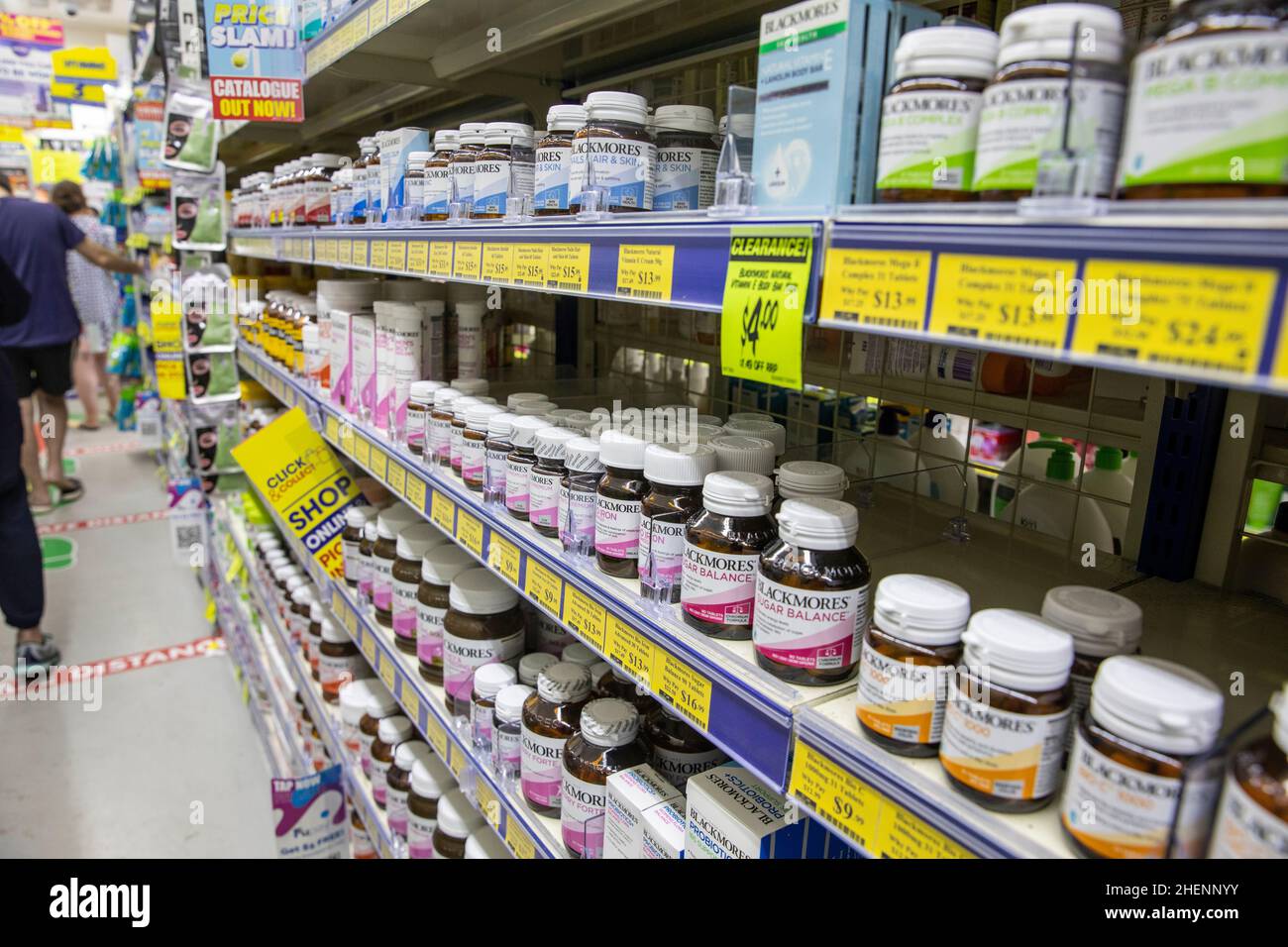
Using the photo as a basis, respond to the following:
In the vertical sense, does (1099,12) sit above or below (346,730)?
above

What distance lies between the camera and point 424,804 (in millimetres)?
1650

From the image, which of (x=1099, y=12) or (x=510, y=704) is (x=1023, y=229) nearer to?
(x=1099, y=12)

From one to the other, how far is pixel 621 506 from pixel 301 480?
1.45 meters

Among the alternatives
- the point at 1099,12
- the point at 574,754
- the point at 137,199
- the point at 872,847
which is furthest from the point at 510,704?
the point at 137,199

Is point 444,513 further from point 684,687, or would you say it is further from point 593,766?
point 684,687

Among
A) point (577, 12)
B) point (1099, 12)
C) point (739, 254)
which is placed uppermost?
point (577, 12)

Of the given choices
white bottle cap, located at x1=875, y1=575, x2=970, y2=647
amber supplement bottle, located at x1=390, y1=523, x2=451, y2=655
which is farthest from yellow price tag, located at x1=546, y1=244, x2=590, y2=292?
amber supplement bottle, located at x1=390, y1=523, x2=451, y2=655

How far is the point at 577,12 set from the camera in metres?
1.25

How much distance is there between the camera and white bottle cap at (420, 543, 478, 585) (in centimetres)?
156

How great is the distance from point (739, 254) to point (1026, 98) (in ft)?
0.83

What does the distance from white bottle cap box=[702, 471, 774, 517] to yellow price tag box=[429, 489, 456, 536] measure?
0.63 meters

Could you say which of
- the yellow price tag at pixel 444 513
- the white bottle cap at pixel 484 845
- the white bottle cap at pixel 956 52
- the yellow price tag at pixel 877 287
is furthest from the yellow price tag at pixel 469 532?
the white bottle cap at pixel 956 52

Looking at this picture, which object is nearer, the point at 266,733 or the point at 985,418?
the point at 985,418

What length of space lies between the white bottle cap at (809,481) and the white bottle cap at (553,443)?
1.08 feet
